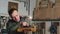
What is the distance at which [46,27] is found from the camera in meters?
1.54

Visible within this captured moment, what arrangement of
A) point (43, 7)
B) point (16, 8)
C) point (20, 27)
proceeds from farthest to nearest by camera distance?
point (43, 7) < point (16, 8) < point (20, 27)

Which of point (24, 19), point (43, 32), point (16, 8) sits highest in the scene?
point (16, 8)

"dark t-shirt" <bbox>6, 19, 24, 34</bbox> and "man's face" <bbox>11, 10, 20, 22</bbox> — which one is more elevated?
Answer: "man's face" <bbox>11, 10, 20, 22</bbox>

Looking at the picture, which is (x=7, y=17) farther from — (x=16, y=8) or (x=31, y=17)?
(x=31, y=17)

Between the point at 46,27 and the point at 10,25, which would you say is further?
the point at 46,27

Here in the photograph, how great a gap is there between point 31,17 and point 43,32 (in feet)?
0.61

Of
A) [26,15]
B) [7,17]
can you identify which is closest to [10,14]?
[7,17]

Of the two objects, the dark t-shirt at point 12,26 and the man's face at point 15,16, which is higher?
the man's face at point 15,16

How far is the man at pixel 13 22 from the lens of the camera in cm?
136

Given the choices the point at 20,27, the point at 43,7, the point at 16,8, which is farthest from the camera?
the point at 43,7

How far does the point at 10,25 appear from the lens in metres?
1.38

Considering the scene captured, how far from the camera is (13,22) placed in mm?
1378

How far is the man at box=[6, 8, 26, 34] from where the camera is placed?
4.47ft

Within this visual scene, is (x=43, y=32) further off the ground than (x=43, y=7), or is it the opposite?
(x=43, y=7)
